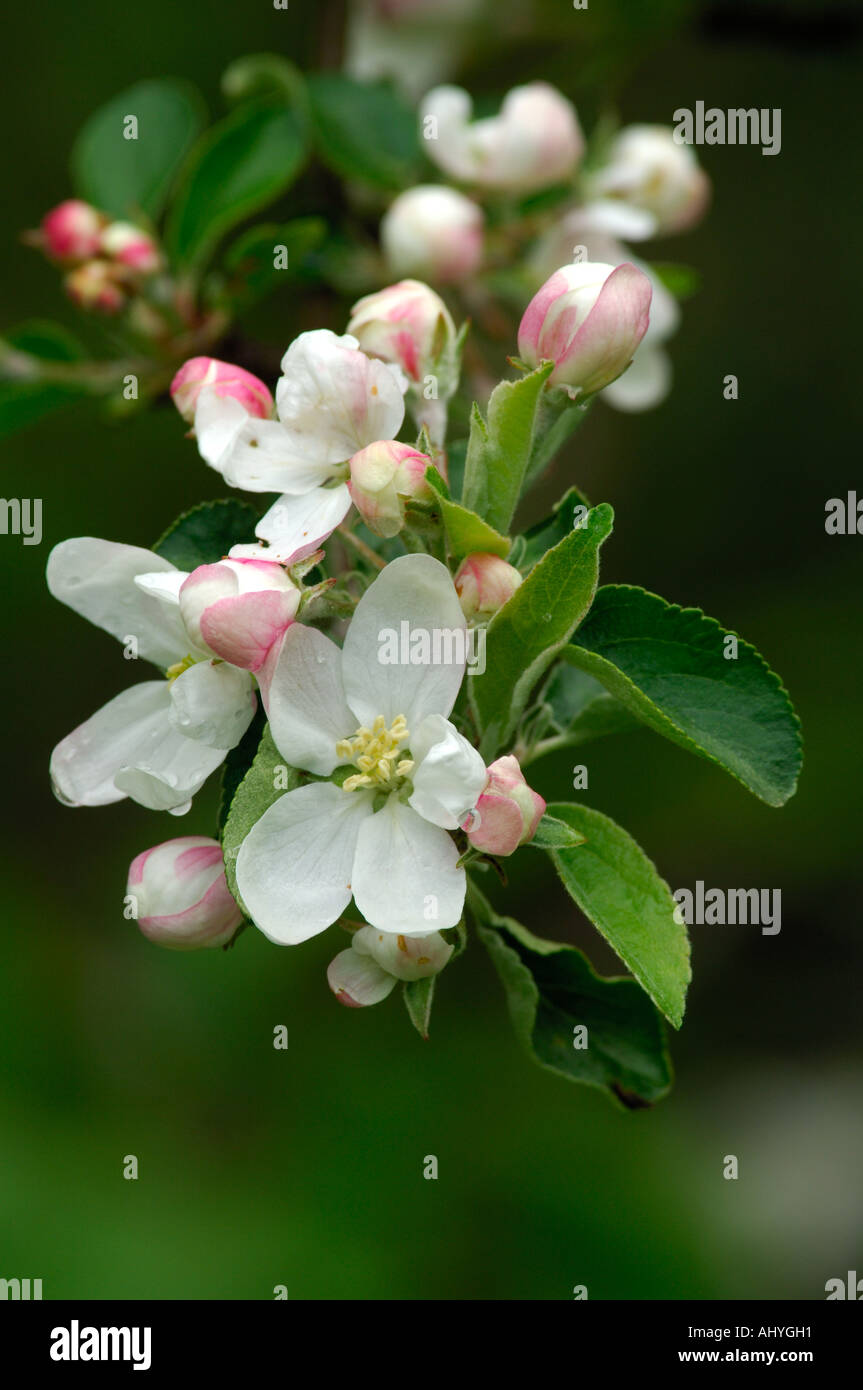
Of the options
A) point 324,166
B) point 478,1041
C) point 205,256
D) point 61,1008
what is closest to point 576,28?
point 324,166

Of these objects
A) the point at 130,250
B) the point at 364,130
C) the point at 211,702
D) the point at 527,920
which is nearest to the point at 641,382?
the point at 364,130

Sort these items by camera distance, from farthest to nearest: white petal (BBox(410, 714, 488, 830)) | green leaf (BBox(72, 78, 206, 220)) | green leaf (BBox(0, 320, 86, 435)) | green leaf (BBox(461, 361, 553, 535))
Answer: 1. green leaf (BBox(72, 78, 206, 220))
2. green leaf (BBox(0, 320, 86, 435))
3. green leaf (BBox(461, 361, 553, 535))
4. white petal (BBox(410, 714, 488, 830))

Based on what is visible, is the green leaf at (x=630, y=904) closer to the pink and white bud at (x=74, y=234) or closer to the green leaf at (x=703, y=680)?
the green leaf at (x=703, y=680)

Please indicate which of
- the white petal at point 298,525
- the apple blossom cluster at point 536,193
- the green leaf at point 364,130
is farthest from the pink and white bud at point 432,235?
the white petal at point 298,525

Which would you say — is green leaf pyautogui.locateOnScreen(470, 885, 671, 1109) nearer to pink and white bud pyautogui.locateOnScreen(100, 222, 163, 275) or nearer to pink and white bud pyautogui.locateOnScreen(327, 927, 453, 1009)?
pink and white bud pyautogui.locateOnScreen(327, 927, 453, 1009)

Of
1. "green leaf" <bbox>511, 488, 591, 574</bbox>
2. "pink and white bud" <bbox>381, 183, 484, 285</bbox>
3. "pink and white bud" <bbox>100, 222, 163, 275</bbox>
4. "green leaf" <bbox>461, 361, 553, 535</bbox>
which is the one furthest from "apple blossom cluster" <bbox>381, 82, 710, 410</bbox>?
"green leaf" <bbox>461, 361, 553, 535</bbox>

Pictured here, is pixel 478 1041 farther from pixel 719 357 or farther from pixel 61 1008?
pixel 719 357

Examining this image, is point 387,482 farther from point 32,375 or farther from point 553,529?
point 32,375
